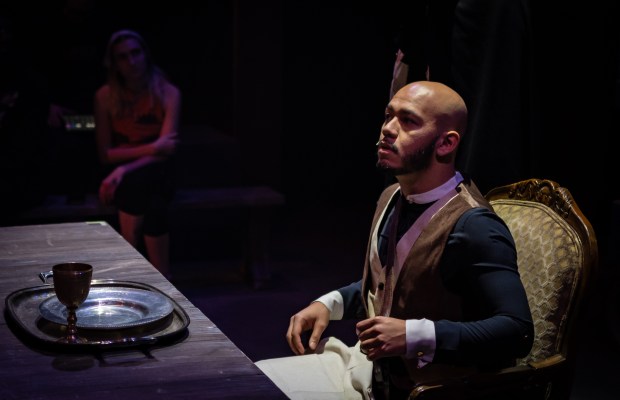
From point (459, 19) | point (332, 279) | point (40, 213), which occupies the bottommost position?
point (332, 279)

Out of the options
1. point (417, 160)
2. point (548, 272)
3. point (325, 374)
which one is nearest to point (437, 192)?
point (417, 160)

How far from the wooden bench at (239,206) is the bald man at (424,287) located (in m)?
2.92

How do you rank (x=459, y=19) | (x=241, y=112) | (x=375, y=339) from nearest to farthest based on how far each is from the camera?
(x=375, y=339) < (x=459, y=19) < (x=241, y=112)

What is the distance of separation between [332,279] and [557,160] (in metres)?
1.42

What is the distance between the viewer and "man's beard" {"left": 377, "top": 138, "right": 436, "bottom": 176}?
7.55ft

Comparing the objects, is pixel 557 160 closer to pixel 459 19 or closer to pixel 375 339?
pixel 459 19

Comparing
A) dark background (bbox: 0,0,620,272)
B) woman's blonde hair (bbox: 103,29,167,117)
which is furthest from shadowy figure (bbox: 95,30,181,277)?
dark background (bbox: 0,0,620,272)

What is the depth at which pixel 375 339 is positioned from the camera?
208 cm

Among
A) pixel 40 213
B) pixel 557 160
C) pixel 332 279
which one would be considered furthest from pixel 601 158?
pixel 40 213

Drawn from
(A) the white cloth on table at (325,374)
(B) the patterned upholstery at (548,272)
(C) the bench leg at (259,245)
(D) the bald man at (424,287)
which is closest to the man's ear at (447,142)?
(D) the bald man at (424,287)

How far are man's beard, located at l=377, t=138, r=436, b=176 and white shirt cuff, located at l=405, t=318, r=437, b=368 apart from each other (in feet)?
1.27

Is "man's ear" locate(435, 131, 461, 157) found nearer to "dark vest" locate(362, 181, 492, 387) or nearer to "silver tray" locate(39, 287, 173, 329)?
"dark vest" locate(362, 181, 492, 387)

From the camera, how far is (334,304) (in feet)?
8.16

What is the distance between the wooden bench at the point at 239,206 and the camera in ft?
17.1
